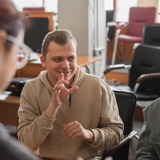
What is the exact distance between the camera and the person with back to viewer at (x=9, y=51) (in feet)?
1.34

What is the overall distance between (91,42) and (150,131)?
205 centimetres

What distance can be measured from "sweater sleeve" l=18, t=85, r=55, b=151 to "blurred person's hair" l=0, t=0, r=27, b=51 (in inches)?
30.4

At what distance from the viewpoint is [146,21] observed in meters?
5.32

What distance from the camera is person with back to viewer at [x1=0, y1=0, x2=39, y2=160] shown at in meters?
0.41

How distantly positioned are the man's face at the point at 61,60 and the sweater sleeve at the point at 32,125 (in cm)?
22

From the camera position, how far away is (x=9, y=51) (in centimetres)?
48

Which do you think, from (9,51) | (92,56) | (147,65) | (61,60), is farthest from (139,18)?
(9,51)

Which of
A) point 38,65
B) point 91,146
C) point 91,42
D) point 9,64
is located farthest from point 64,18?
point 9,64

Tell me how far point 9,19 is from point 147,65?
2.60m

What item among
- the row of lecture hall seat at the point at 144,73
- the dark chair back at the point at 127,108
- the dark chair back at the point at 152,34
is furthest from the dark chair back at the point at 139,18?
the dark chair back at the point at 127,108

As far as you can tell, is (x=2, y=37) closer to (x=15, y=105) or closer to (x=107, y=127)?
(x=107, y=127)

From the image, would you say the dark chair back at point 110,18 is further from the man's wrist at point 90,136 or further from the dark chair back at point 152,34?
the man's wrist at point 90,136

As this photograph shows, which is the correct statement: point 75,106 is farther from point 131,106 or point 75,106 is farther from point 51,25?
point 51,25

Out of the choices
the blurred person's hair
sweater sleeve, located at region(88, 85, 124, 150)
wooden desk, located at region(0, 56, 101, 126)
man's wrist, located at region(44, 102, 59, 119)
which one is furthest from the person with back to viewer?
wooden desk, located at region(0, 56, 101, 126)
